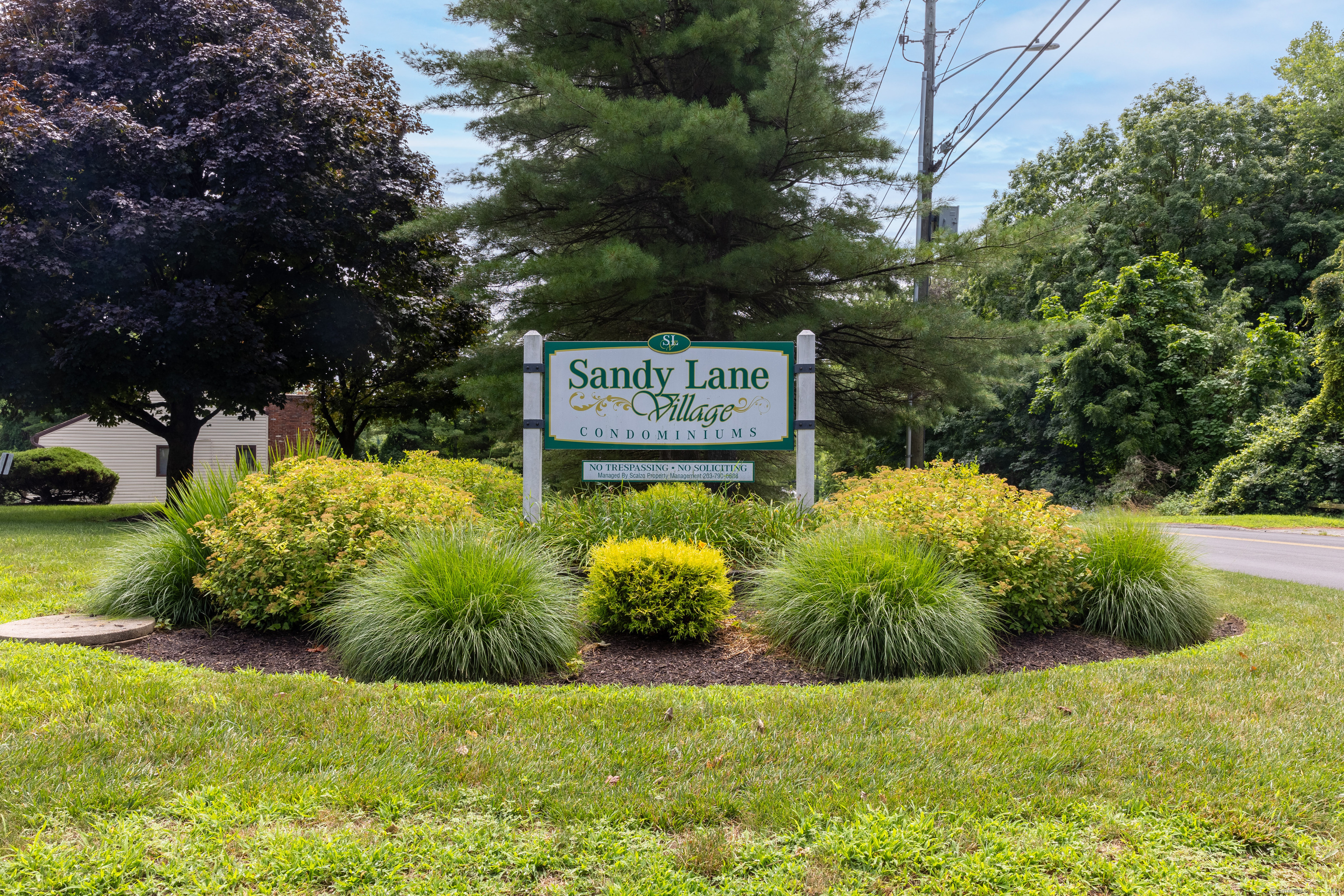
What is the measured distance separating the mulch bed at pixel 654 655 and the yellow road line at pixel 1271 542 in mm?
8691

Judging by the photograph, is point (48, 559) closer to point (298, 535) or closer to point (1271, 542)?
point (298, 535)

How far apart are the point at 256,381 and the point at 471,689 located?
1371 centimetres

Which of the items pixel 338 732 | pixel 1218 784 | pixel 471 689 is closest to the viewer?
pixel 1218 784

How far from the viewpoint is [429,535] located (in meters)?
5.86

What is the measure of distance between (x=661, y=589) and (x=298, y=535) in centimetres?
264

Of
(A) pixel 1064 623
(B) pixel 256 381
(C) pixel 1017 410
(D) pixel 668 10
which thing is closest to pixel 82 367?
(B) pixel 256 381

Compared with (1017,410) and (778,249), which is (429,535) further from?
(1017,410)

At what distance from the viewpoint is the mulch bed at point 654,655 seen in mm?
5102

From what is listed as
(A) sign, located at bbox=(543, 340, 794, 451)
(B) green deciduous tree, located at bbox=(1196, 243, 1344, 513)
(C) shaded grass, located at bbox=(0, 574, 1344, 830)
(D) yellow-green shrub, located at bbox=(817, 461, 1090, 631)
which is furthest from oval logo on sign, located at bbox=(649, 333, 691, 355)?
(B) green deciduous tree, located at bbox=(1196, 243, 1344, 513)

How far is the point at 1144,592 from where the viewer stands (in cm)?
624

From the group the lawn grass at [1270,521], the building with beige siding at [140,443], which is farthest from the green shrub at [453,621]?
the building with beige siding at [140,443]

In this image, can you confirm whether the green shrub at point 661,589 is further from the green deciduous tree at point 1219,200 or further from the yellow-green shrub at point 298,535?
the green deciduous tree at point 1219,200

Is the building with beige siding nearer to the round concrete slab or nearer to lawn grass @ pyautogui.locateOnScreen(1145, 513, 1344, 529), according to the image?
the round concrete slab

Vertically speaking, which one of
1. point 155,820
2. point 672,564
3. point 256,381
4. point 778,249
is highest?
point 778,249
